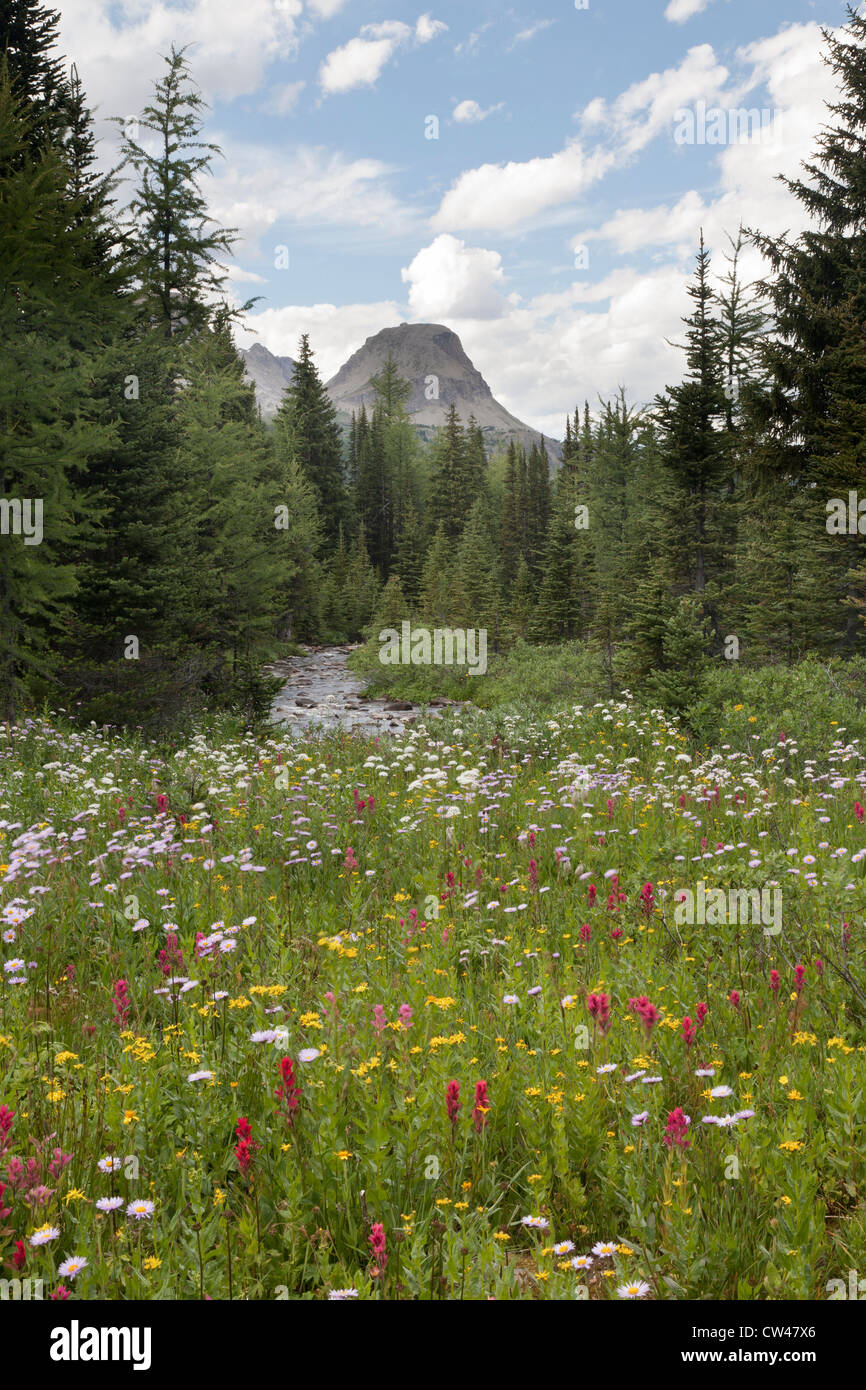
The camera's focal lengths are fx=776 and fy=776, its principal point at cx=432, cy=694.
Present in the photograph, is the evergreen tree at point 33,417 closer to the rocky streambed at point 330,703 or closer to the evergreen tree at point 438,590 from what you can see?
the rocky streambed at point 330,703

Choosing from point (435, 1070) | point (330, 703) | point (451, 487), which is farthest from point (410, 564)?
point (435, 1070)

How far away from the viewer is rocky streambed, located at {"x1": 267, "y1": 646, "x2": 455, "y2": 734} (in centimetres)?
1861

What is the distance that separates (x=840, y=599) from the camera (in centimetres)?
1903

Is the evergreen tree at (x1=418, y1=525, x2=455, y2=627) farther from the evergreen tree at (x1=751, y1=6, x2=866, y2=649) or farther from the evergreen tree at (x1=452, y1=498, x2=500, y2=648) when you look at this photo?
the evergreen tree at (x1=751, y1=6, x2=866, y2=649)

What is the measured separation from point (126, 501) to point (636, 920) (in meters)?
13.0

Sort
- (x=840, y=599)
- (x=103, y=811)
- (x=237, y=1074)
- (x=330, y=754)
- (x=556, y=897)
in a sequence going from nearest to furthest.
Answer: (x=237, y=1074) < (x=556, y=897) < (x=103, y=811) < (x=330, y=754) < (x=840, y=599)

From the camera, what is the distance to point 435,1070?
303cm

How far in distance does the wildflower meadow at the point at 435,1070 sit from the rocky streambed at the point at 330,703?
871cm

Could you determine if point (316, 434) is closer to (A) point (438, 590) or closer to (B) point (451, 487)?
(B) point (451, 487)

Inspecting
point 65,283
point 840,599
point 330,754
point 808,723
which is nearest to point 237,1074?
point 330,754

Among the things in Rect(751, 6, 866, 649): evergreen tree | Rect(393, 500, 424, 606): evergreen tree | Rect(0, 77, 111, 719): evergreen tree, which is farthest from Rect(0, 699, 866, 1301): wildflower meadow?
Rect(393, 500, 424, 606): evergreen tree
